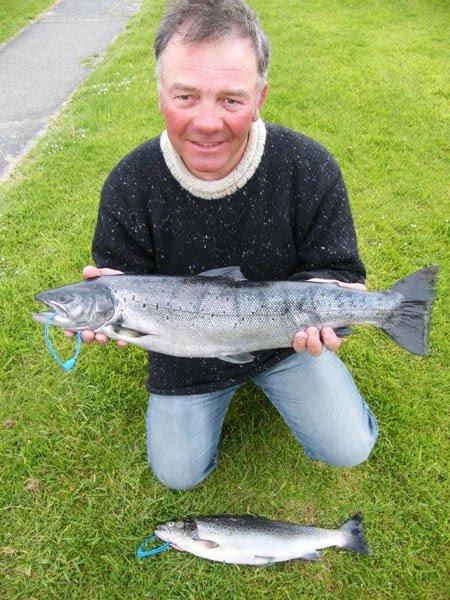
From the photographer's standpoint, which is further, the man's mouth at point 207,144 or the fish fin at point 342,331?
the fish fin at point 342,331

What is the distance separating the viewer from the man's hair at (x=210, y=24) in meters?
2.22

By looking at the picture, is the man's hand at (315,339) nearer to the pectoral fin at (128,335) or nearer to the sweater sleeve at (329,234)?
the sweater sleeve at (329,234)

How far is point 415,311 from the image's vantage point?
2.54 metres

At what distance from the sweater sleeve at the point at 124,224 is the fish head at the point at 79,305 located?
428 millimetres

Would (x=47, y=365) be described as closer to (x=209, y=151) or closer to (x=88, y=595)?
(x=88, y=595)

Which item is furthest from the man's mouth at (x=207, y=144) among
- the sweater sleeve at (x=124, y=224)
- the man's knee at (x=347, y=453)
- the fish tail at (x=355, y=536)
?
the fish tail at (x=355, y=536)

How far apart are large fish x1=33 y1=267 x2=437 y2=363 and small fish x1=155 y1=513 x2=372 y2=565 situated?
45.4 inches

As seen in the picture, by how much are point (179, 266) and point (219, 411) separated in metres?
0.97

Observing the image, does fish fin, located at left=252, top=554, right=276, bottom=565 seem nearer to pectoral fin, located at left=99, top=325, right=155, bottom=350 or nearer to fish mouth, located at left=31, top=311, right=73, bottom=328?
pectoral fin, located at left=99, top=325, right=155, bottom=350

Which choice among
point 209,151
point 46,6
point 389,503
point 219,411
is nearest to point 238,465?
point 219,411

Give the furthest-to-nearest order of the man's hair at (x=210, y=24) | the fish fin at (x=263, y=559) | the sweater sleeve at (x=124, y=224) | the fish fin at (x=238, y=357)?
the fish fin at (x=263, y=559)
the sweater sleeve at (x=124, y=224)
the fish fin at (x=238, y=357)
the man's hair at (x=210, y=24)

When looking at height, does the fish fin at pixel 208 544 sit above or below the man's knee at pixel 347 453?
below

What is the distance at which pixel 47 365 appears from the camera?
13.3ft

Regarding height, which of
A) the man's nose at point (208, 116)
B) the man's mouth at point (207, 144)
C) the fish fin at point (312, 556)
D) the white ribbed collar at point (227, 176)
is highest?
the man's nose at point (208, 116)
